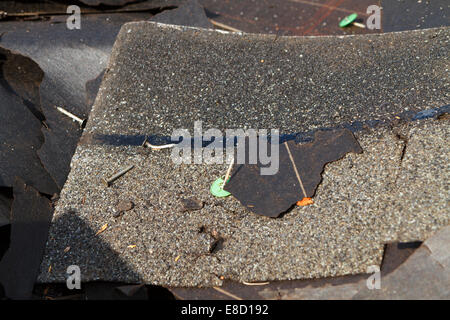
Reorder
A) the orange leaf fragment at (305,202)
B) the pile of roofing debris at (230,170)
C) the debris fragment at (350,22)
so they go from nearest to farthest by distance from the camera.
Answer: the pile of roofing debris at (230,170) < the orange leaf fragment at (305,202) < the debris fragment at (350,22)

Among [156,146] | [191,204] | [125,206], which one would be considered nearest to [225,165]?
[191,204]

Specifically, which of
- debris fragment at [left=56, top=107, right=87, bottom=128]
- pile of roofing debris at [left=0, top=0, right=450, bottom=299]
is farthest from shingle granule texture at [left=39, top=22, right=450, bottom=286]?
debris fragment at [left=56, top=107, right=87, bottom=128]

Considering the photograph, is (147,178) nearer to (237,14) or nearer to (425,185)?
(425,185)

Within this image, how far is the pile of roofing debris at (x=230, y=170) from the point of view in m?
1.89

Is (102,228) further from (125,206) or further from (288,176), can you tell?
(288,176)

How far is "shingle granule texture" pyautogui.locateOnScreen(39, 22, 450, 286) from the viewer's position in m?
1.93

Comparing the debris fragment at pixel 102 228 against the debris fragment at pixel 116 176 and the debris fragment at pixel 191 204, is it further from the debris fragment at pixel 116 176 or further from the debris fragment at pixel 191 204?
the debris fragment at pixel 191 204

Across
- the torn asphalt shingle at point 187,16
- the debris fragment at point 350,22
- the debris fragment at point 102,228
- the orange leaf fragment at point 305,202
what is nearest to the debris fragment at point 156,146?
the debris fragment at point 102,228

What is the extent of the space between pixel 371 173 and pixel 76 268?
150 cm

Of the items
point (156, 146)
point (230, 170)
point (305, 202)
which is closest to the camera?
point (305, 202)

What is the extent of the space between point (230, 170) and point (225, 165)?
0.18 ft

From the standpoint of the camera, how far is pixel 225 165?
2.26m

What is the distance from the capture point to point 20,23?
356cm
